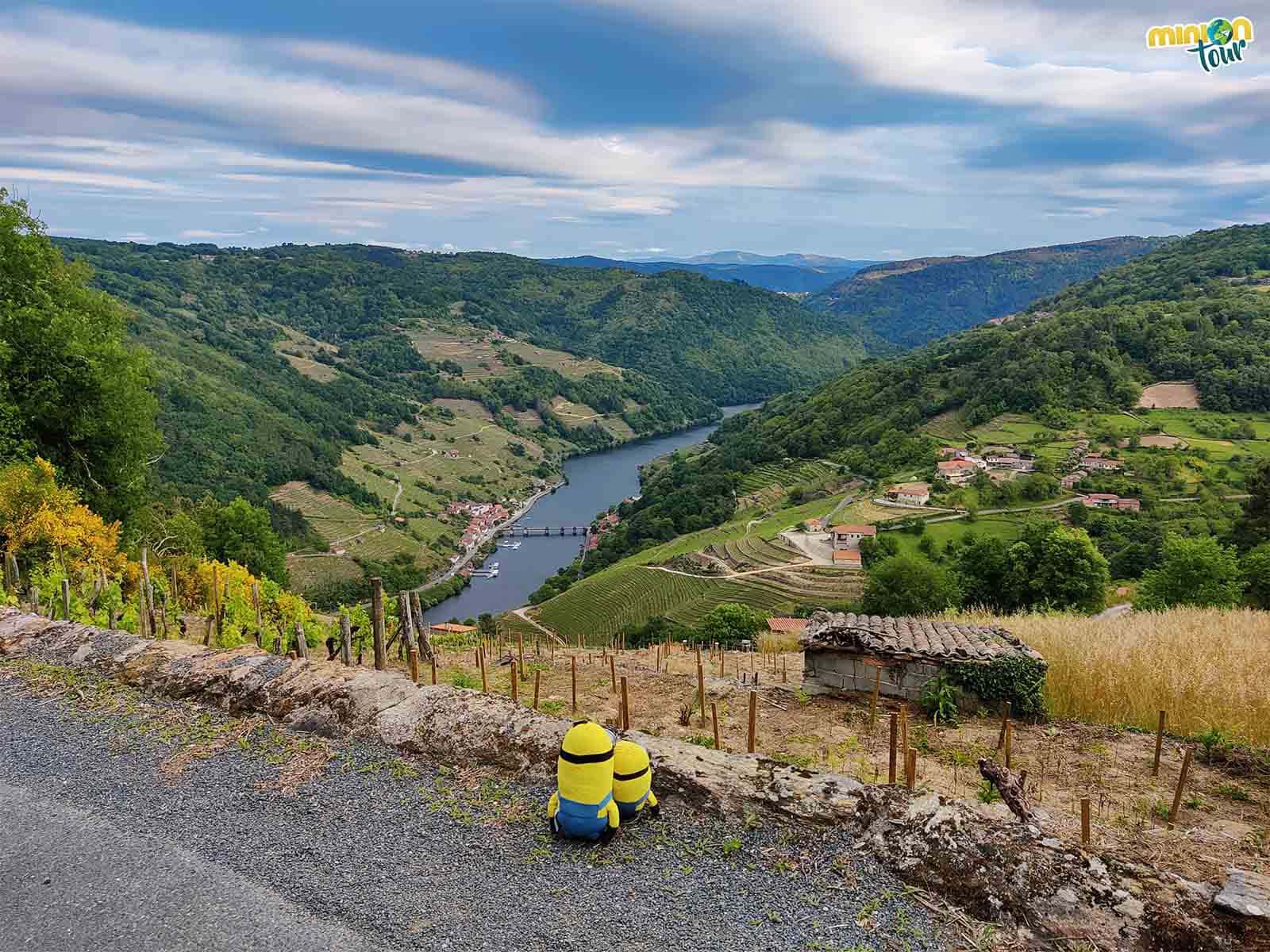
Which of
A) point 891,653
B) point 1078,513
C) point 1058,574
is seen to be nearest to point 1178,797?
point 891,653

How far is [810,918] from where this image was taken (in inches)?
164

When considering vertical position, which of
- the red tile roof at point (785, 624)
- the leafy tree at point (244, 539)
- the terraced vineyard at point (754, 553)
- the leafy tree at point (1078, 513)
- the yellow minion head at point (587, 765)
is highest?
the yellow minion head at point (587, 765)

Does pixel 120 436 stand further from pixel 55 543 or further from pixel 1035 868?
pixel 1035 868

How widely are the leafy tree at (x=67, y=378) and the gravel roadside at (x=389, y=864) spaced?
11.7 m

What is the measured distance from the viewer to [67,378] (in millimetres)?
15188

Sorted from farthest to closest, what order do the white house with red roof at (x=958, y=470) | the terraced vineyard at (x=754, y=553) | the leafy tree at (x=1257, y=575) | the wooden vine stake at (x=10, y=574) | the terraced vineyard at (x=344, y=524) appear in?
1. the terraced vineyard at (x=344, y=524)
2. the white house with red roof at (x=958, y=470)
3. the terraced vineyard at (x=754, y=553)
4. the leafy tree at (x=1257, y=575)
5. the wooden vine stake at (x=10, y=574)

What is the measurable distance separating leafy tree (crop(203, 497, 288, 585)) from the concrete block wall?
25.3 metres

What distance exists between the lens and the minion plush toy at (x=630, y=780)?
16.2 ft

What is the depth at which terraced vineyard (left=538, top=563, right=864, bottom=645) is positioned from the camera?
5194 cm

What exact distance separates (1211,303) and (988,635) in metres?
121

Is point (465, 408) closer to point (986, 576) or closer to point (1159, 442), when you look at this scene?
point (1159, 442)

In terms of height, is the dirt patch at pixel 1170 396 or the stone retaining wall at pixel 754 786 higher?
the stone retaining wall at pixel 754 786

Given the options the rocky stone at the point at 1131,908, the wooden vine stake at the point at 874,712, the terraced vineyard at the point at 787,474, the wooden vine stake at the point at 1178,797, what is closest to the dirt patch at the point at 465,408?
the terraced vineyard at the point at 787,474

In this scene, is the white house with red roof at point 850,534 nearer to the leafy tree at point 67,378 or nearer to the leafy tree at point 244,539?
the leafy tree at point 244,539
